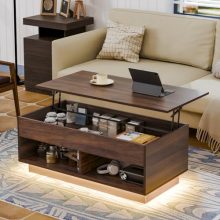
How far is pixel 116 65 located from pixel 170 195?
1663 millimetres

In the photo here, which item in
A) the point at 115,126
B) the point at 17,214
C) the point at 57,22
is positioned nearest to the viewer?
the point at 17,214

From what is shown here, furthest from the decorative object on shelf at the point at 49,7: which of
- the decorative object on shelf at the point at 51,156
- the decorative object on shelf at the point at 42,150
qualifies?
the decorative object on shelf at the point at 51,156

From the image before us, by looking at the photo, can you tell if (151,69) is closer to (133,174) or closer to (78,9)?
(78,9)

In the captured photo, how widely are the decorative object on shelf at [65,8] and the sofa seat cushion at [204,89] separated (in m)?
1.57

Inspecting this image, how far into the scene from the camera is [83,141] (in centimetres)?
387

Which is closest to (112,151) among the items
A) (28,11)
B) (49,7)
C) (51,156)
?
(51,156)

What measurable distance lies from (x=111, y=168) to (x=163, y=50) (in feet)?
5.77

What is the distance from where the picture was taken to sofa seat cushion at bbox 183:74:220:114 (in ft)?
14.8

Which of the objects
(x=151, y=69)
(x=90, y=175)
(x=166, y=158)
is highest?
(x=151, y=69)

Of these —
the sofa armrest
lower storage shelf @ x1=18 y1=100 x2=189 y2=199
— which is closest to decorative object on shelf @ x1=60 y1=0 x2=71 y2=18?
the sofa armrest

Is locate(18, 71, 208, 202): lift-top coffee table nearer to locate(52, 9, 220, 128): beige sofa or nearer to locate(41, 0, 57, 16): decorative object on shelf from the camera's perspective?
locate(52, 9, 220, 128): beige sofa

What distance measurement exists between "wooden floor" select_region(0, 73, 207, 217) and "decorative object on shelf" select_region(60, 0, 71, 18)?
2.54 ft

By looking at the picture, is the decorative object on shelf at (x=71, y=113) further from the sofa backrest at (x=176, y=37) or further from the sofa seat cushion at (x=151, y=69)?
the sofa backrest at (x=176, y=37)

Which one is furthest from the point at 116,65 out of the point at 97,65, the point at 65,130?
the point at 65,130
